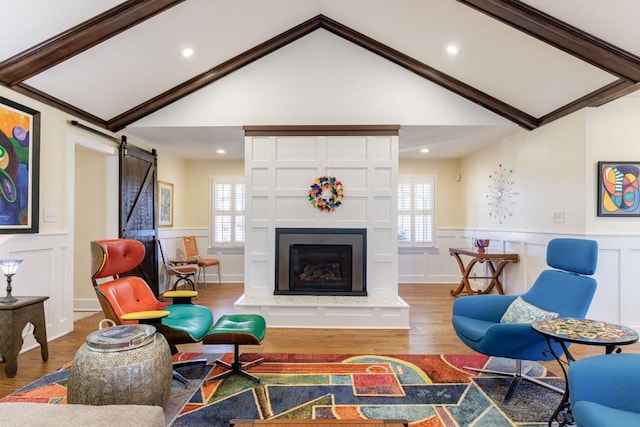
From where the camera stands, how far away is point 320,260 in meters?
4.70

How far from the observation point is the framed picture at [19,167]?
3127 millimetres

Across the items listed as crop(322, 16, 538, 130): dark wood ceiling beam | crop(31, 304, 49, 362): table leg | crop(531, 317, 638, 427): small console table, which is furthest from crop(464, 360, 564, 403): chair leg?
crop(31, 304, 49, 362): table leg

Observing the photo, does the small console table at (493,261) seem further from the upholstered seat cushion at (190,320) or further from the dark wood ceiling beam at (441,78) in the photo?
the upholstered seat cushion at (190,320)

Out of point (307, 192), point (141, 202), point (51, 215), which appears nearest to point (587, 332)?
point (307, 192)

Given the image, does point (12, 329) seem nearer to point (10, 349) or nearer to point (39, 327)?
point (10, 349)

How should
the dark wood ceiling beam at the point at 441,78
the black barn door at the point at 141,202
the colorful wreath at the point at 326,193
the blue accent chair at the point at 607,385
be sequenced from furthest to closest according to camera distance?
the black barn door at the point at 141,202 → the colorful wreath at the point at 326,193 → the dark wood ceiling beam at the point at 441,78 → the blue accent chair at the point at 607,385

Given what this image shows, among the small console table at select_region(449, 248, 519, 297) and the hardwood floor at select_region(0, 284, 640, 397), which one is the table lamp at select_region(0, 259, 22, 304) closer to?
the hardwood floor at select_region(0, 284, 640, 397)

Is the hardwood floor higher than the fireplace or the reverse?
the reverse

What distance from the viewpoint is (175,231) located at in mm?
6535

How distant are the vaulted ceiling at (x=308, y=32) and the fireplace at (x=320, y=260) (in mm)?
2298

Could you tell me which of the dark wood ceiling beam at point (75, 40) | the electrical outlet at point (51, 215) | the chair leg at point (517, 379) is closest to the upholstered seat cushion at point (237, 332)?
the chair leg at point (517, 379)

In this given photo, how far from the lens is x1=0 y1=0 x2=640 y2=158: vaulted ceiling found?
116 inches

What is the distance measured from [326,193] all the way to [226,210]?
309cm

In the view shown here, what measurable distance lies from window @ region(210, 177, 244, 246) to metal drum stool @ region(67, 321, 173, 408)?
194 inches
